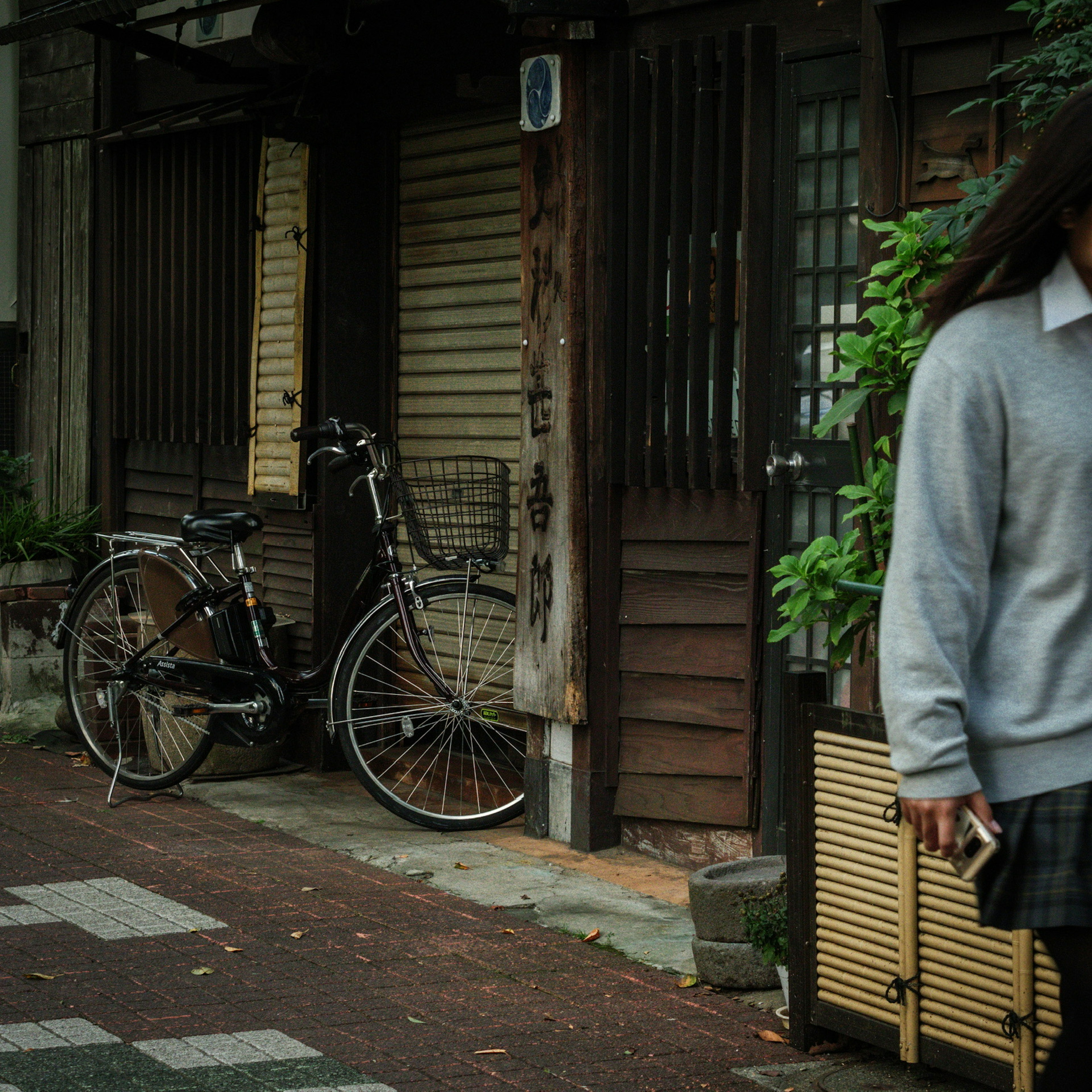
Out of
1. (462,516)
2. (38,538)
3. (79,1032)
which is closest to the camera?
(79,1032)

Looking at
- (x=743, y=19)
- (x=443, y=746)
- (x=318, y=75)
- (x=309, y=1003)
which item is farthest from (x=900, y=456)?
(x=318, y=75)

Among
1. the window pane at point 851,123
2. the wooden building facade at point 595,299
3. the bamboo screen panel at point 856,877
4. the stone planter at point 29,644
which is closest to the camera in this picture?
the bamboo screen panel at point 856,877

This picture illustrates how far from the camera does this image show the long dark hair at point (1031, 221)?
2.21 meters

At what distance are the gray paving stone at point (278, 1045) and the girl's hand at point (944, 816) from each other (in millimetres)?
2371

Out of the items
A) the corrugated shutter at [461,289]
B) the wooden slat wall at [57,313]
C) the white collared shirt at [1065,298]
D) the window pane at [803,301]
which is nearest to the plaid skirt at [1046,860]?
the white collared shirt at [1065,298]

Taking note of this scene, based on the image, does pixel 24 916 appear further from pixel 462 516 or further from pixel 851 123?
pixel 851 123

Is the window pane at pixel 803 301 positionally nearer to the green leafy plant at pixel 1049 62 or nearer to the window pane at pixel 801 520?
the window pane at pixel 801 520

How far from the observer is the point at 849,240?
566 cm

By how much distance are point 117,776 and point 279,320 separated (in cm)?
241

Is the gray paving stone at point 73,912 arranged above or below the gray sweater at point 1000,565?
below

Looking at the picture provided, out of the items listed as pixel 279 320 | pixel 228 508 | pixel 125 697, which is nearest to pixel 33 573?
pixel 228 508

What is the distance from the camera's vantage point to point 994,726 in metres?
2.25

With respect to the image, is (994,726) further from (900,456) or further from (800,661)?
(800,661)

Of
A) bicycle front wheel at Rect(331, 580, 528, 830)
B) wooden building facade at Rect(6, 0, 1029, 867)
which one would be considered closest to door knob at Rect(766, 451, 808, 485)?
wooden building facade at Rect(6, 0, 1029, 867)
